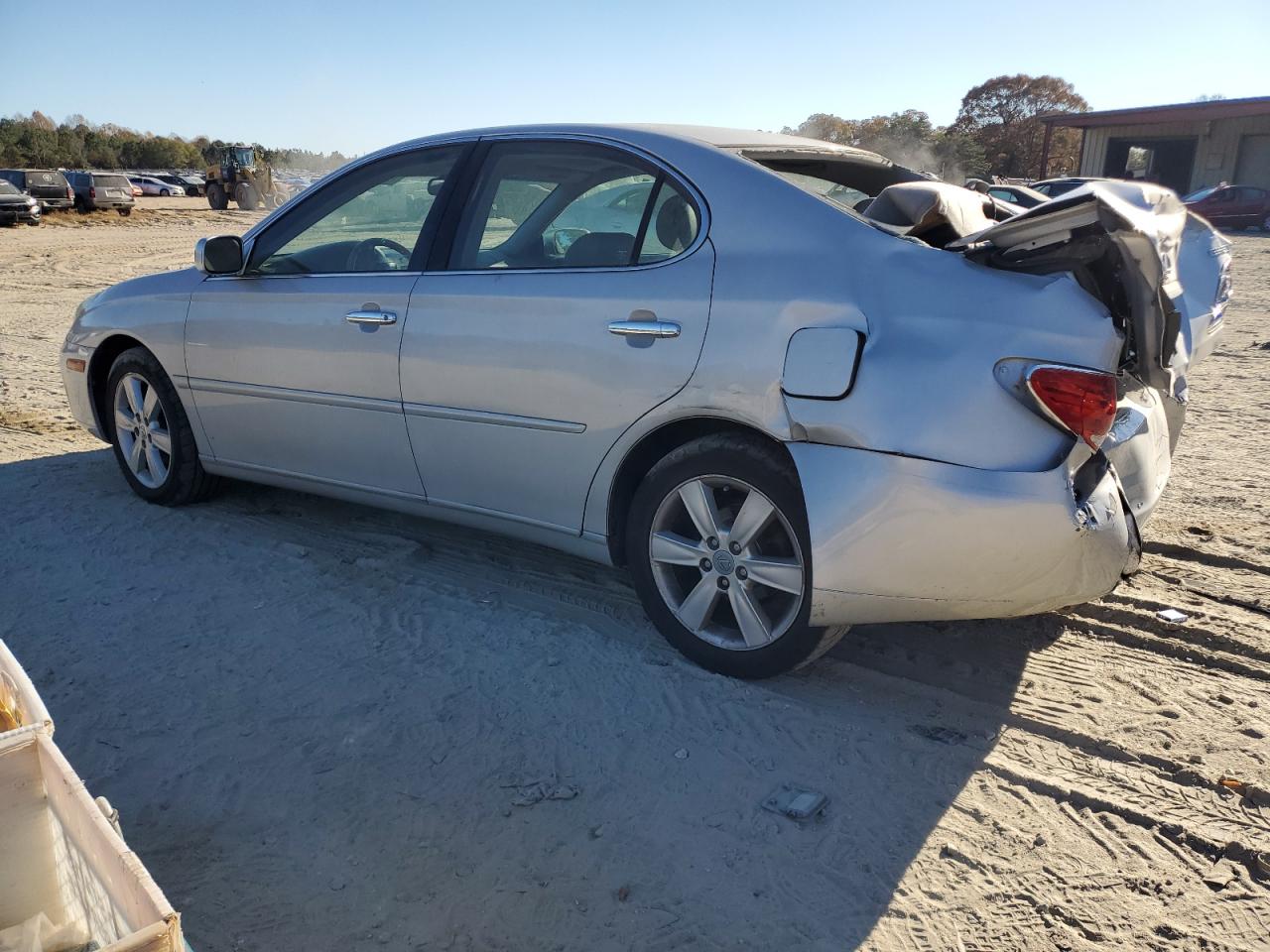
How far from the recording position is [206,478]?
16.3 ft

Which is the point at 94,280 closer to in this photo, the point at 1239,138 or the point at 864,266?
the point at 864,266

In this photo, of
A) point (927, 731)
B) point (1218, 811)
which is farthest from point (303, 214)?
point (1218, 811)

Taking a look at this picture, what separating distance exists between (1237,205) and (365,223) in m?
29.3

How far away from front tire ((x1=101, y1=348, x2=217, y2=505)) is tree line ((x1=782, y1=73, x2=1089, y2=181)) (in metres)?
43.1

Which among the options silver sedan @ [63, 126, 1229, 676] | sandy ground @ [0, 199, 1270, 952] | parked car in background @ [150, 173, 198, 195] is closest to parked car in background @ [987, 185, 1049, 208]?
sandy ground @ [0, 199, 1270, 952]

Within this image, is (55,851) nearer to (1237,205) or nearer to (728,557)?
(728,557)

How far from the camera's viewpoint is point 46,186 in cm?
2997

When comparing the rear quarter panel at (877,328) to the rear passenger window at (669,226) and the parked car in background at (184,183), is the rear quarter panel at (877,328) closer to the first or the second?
the rear passenger window at (669,226)

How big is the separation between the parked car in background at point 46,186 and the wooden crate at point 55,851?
105 feet

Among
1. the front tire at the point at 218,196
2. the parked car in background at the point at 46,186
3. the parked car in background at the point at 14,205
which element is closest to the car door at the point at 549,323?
the parked car in background at the point at 14,205

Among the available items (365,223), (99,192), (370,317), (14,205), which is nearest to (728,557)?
(370,317)

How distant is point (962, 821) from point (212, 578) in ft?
9.89

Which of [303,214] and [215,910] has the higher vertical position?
[303,214]

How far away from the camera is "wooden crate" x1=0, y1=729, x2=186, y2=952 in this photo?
1.60 metres
